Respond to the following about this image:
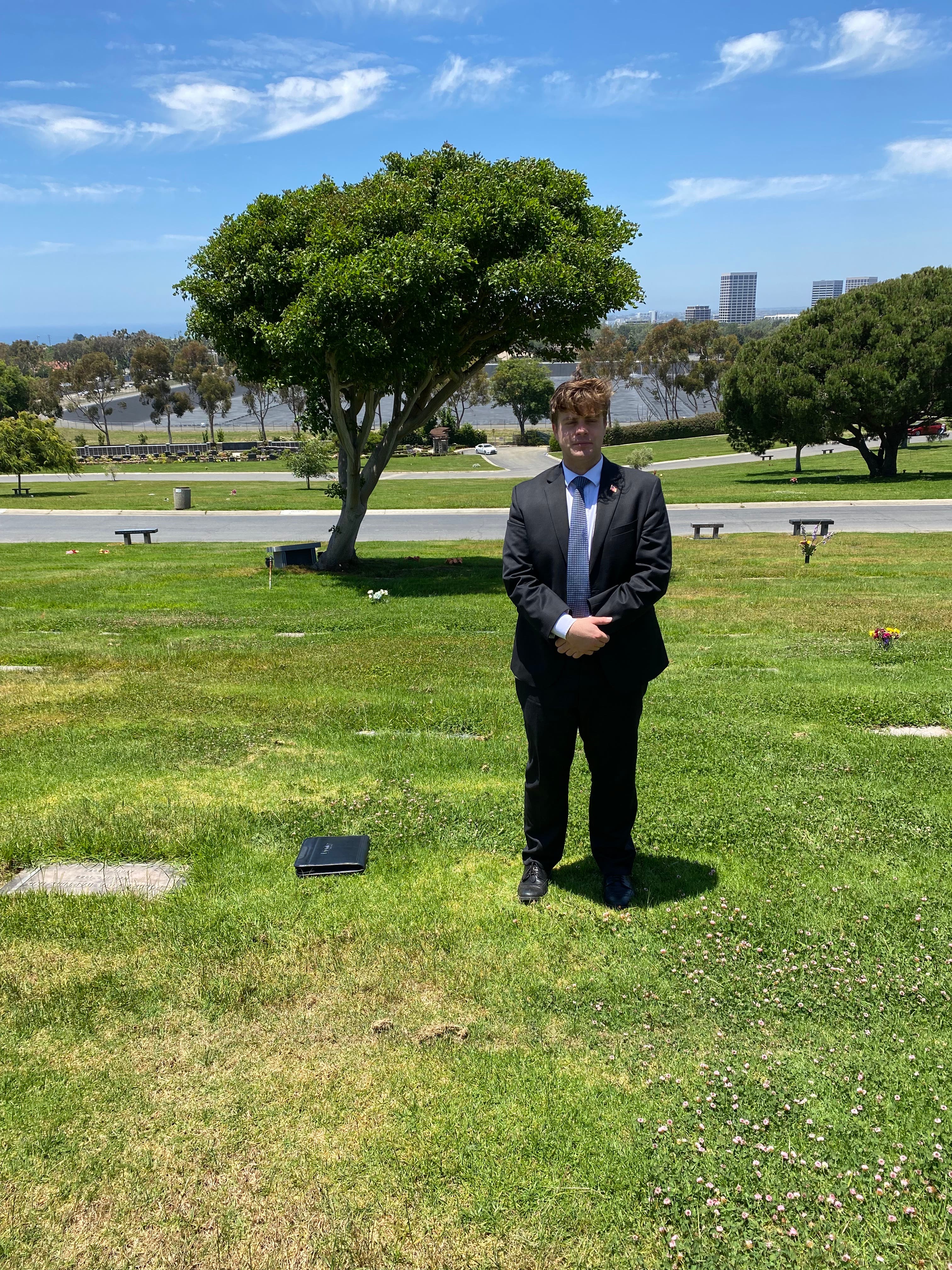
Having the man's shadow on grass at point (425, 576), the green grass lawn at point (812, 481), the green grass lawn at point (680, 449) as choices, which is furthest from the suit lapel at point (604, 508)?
the green grass lawn at point (680, 449)

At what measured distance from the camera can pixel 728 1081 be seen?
3316 mm

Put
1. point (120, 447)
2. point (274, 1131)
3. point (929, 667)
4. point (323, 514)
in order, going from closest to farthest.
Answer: point (274, 1131) < point (929, 667) < point (323, 514) < point (120, 447)

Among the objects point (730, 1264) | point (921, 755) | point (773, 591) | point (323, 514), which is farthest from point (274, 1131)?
point (323, 514)

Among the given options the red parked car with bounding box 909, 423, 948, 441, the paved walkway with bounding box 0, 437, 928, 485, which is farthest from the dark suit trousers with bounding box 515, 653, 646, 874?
the red parked car with bounding box 909, 423, 948, 441

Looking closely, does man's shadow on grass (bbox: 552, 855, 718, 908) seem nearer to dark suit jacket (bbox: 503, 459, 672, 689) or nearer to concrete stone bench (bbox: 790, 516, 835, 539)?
dark suit jacket (bbox: 503, 459, 672, 689)

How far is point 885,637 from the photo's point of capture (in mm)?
9375

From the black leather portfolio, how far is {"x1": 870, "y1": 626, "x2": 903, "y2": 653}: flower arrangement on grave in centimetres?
635

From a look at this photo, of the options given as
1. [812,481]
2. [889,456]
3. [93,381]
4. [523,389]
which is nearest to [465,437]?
[523,389]

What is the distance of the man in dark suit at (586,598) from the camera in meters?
4.11

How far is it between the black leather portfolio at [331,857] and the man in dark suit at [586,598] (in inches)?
39.5

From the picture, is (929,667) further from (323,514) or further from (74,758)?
(323,514)

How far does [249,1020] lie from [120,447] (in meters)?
84.0

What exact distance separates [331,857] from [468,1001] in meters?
1.30

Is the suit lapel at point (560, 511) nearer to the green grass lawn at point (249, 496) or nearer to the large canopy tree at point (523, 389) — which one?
the green grass lawn at point (249, 496)
